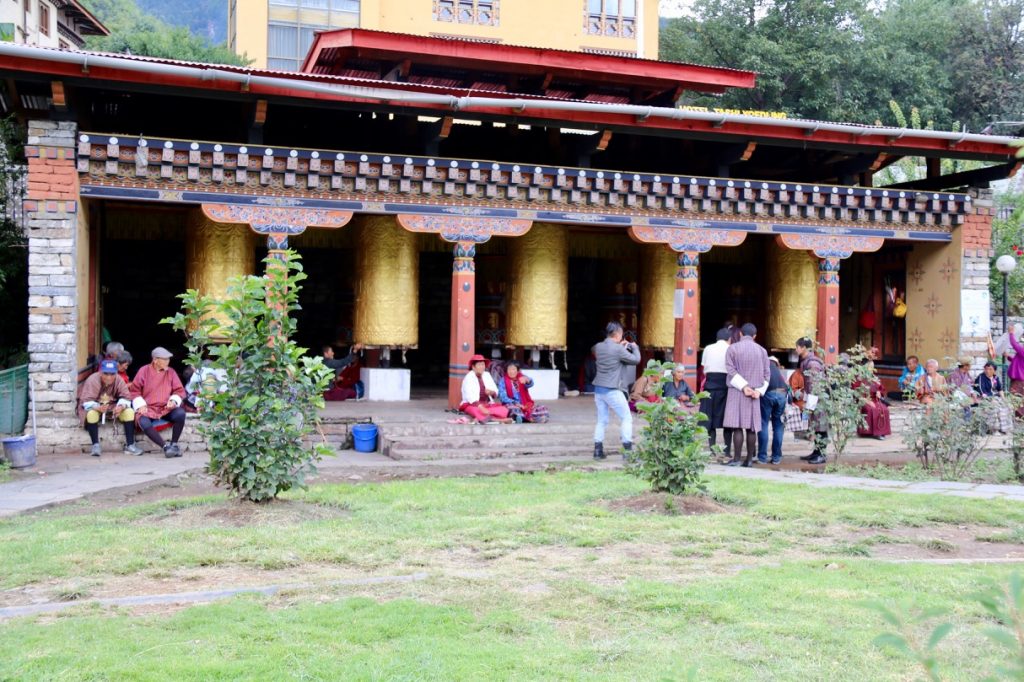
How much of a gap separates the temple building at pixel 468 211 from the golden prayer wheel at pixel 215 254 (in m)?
0.03

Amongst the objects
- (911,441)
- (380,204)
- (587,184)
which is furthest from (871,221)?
(380,204)

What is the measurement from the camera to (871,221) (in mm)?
17969

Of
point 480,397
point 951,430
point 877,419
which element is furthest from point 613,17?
point 951,430

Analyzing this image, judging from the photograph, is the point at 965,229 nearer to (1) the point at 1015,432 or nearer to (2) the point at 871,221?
(2) the point at 871,221

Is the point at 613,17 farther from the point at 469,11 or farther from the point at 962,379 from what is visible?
the point at 962,379

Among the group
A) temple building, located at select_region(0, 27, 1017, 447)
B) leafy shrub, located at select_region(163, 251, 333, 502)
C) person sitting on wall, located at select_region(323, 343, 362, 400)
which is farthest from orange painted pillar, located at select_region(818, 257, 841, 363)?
leafy shrub, located at select_region(163, 251, 333, 502)

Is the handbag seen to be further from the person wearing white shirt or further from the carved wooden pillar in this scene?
the carved wooden pillar

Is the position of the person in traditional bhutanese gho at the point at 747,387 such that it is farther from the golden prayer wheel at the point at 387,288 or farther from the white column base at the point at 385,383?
the white column base at the point at 385,383

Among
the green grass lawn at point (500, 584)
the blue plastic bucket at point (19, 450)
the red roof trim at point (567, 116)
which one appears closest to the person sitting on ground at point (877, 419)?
the red roof trim at point (567, 116)

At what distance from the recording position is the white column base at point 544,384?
17297mm

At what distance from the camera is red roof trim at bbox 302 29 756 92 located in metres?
20.5

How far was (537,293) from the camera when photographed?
55.8 ft

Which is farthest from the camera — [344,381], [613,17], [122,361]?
[613,17]

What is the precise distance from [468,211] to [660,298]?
4.41 meters
